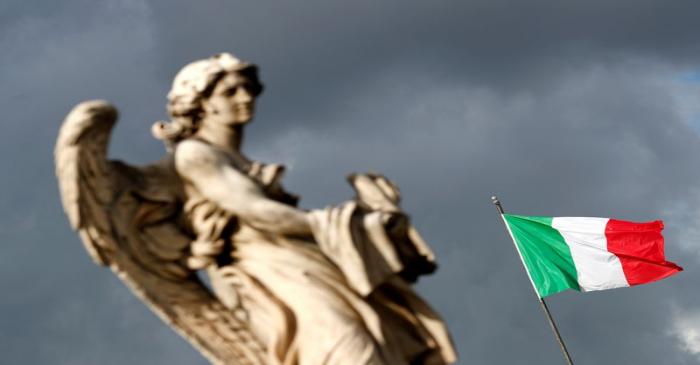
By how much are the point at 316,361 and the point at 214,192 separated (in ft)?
4.22

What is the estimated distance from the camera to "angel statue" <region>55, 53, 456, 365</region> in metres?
9.66

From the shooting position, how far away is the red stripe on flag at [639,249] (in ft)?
70.0

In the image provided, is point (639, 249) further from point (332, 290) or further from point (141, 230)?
point (141, 230)

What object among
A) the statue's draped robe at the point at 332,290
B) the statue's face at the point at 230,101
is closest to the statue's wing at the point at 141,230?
the statue's draped robe at the point at 332,290

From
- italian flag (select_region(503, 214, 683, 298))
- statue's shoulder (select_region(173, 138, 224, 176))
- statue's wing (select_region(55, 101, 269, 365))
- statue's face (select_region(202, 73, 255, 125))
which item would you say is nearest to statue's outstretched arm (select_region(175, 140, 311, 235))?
statue's shoulder (select_region(173, 138, 224, 176))

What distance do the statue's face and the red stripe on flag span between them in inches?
472

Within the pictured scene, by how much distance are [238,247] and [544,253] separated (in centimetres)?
1238

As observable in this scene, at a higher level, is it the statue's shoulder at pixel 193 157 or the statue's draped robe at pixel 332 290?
the statue's shoulder at pixel 193 157

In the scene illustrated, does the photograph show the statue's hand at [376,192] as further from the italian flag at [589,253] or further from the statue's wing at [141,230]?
the italian flag at [589,253]

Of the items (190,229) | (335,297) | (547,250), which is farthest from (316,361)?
(547,250)

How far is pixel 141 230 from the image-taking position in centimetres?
1004

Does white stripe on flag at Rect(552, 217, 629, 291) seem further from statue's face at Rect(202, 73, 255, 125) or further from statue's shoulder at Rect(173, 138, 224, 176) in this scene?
statue's shoulder at Rect(173, 138, 224, 176)

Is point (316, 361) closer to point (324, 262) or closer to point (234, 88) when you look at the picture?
point (324, 262)

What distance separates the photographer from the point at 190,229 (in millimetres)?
10086
